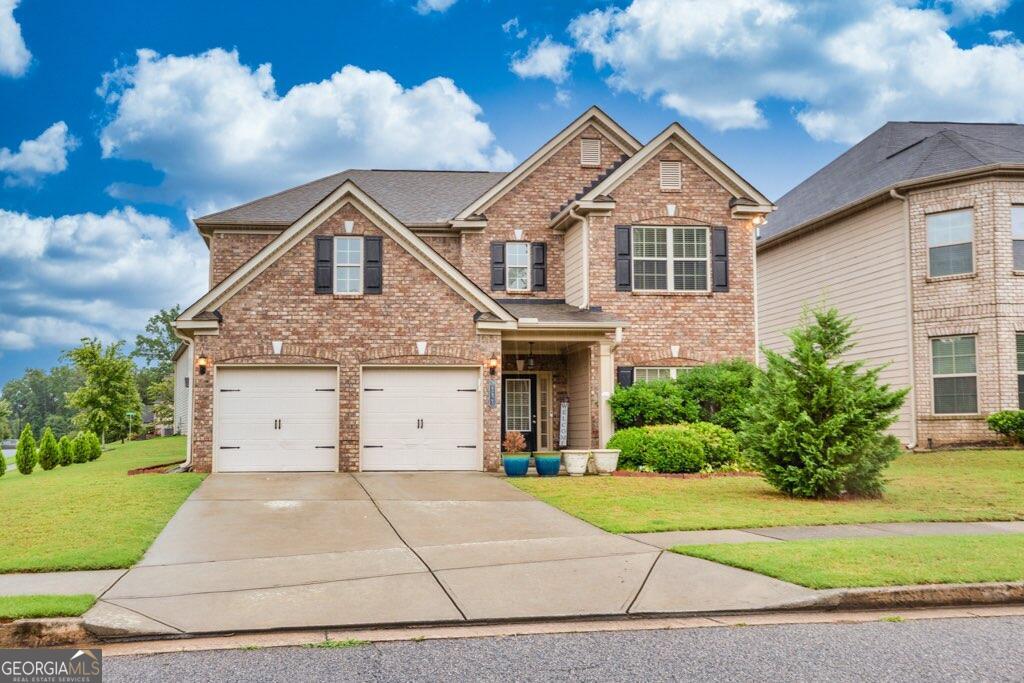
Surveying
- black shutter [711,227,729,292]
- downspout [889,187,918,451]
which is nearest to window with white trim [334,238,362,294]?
black shutter [711,227,729,292]

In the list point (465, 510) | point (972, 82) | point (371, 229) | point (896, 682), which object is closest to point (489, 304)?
point (371, 229)

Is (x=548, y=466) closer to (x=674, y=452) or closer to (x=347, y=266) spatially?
(x=674, y=452)

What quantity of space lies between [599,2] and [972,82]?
1317cm

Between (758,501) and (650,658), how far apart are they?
26.7 feet

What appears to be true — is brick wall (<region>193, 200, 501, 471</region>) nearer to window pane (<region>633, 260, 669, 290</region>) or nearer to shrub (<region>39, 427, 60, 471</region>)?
window pane (<region>633, 260, 669, 290</region>)

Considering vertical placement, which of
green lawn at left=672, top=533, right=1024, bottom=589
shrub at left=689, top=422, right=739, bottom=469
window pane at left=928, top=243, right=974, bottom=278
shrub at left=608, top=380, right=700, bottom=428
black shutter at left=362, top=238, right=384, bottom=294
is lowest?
green lawn at left=672, top=533, right=1024, bottom=589

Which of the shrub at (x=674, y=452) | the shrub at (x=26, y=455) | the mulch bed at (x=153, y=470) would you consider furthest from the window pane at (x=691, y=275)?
the shrub at (x=26, y=455)

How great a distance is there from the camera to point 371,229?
18.6 metres

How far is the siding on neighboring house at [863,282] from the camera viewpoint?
22.0m

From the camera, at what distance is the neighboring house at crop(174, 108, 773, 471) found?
59.2ft

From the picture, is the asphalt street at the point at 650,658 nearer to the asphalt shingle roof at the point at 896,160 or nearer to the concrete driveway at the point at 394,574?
the concrete driveway at the point at 394,574

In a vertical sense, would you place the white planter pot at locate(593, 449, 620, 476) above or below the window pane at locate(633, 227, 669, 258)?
below

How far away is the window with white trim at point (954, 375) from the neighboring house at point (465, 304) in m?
4.61

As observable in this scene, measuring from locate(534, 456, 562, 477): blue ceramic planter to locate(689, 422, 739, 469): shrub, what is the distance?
122 inches
